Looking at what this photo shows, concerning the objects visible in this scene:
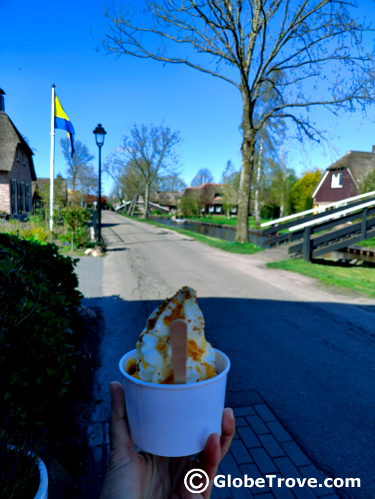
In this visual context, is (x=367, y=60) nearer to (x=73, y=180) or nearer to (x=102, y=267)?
(x=102, y=267)

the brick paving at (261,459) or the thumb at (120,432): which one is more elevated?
the thumb at (120,432)

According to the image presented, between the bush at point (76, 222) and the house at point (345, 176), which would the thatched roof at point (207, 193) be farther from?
the bush at point (76, 222)

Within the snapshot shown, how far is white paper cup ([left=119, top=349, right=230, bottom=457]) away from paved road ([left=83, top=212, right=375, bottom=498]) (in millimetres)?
2003

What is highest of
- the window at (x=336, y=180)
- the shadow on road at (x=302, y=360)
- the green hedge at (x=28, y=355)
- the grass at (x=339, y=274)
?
the window at (x=336, y=180)

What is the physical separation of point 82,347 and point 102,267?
678cm

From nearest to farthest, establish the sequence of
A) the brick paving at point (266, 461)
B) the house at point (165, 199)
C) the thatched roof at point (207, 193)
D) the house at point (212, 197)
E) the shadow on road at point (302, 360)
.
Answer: the brick paving at point (266, 461) < the shadow on road at point (302, 360) < the house at point (212, 197) < the thatched roof at point (207, 193) < the house at point (165, 199)

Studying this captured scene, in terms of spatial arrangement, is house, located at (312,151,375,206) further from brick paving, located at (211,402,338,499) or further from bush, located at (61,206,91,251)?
brick paving, located at (211,402,338,499)

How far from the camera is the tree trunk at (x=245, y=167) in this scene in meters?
15.4

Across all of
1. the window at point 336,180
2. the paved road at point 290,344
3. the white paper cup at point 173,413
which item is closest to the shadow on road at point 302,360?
the paved road at point 290,344

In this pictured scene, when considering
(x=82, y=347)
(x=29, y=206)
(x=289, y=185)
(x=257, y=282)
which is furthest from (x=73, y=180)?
(x=82, y=347)

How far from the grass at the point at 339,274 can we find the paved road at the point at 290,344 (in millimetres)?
447

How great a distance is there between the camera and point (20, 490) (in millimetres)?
1226

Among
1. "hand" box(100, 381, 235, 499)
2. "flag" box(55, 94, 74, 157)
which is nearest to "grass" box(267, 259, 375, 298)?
"hand" box(100, 381, 235, 499)

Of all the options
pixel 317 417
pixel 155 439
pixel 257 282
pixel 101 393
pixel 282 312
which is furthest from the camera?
pixel 257 282
